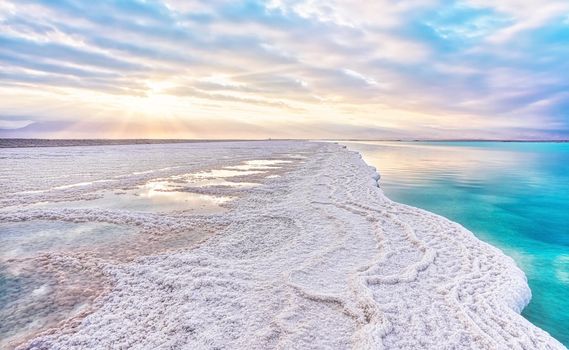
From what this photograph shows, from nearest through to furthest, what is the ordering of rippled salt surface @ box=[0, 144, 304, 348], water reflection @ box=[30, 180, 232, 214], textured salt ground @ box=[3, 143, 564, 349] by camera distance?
textured salt ground @ box=[3, 143, 564, 349] → rippled salt surface @ box=[0, 144, 304, 348] → water reflection @ box=[30, 180, 232, 214]

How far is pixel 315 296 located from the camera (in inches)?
213

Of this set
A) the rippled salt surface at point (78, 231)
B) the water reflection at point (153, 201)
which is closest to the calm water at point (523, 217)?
the rippled salt surface at point (78, 231)

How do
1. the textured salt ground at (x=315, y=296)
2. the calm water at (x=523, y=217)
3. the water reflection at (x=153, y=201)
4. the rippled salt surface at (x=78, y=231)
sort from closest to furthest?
the textured salt ground at (x=315, y=296) → the rippled salt surface at (x=78, y=231) → the calm water at (x=523, y=217) → the water reflection at (x=153, y=201)

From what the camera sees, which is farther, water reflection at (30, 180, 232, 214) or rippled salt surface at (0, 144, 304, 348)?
water reflection at (30, 180, 232, 214)

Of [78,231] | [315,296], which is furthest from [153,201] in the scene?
[315,296]

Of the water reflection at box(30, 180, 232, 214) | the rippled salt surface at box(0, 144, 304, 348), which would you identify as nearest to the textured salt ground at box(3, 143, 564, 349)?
the rippled salt surface at box(0, 144, 304, 348)

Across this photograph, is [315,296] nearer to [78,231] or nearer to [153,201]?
[78,231]

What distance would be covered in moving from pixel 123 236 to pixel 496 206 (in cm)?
1621

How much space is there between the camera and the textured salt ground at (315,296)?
14.5 feet

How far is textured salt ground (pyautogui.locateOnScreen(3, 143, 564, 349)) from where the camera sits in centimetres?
441

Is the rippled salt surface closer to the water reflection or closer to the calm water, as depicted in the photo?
the water reflection

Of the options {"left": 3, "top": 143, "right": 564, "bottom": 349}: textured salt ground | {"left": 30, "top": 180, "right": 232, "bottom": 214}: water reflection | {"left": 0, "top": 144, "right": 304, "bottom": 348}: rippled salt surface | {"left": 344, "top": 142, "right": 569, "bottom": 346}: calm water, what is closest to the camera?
{"left": 3, "top": 143, "right": 564, "bottom": 349}: textured salt ground

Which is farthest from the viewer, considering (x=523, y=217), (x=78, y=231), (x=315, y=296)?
(x=523, y=217)

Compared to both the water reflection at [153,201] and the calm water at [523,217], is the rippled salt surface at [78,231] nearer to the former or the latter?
the water reflection at [153,201]
